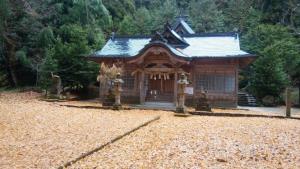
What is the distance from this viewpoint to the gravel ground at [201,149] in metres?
6.11

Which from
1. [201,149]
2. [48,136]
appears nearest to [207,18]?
[48,136]

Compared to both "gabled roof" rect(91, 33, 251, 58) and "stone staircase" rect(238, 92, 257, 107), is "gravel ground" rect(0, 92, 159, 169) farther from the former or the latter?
"stone staircase" rect(238, 92, 257, 107)

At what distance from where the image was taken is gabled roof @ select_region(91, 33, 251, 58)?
732 inches

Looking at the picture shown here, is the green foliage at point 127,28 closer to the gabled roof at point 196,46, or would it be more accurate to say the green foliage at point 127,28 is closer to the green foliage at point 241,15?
the gabled roof at point 196,46

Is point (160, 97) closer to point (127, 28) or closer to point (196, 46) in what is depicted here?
point (196, 46)

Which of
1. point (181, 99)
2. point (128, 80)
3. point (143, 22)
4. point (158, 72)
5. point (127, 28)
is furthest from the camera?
point (143, 22)

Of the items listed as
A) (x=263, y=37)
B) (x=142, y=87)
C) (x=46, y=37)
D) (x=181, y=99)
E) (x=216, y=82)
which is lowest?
(x=181, y=99)

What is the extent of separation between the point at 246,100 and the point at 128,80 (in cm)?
860

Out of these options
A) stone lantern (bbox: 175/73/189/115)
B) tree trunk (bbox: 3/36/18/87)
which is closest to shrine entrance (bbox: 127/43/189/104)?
stone lantern (bbox: 175/73/189/115)

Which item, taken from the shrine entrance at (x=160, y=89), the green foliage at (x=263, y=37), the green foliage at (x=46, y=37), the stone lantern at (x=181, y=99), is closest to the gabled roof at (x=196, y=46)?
the shrine entrance at (x=160, y=89)

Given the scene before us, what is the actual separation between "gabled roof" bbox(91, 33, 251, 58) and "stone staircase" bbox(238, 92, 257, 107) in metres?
4.68

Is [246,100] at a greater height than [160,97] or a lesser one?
lesser

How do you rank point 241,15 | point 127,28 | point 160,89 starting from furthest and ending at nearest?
point 241,15
point 127,28
point 160,89

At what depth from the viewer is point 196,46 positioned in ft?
67.4
